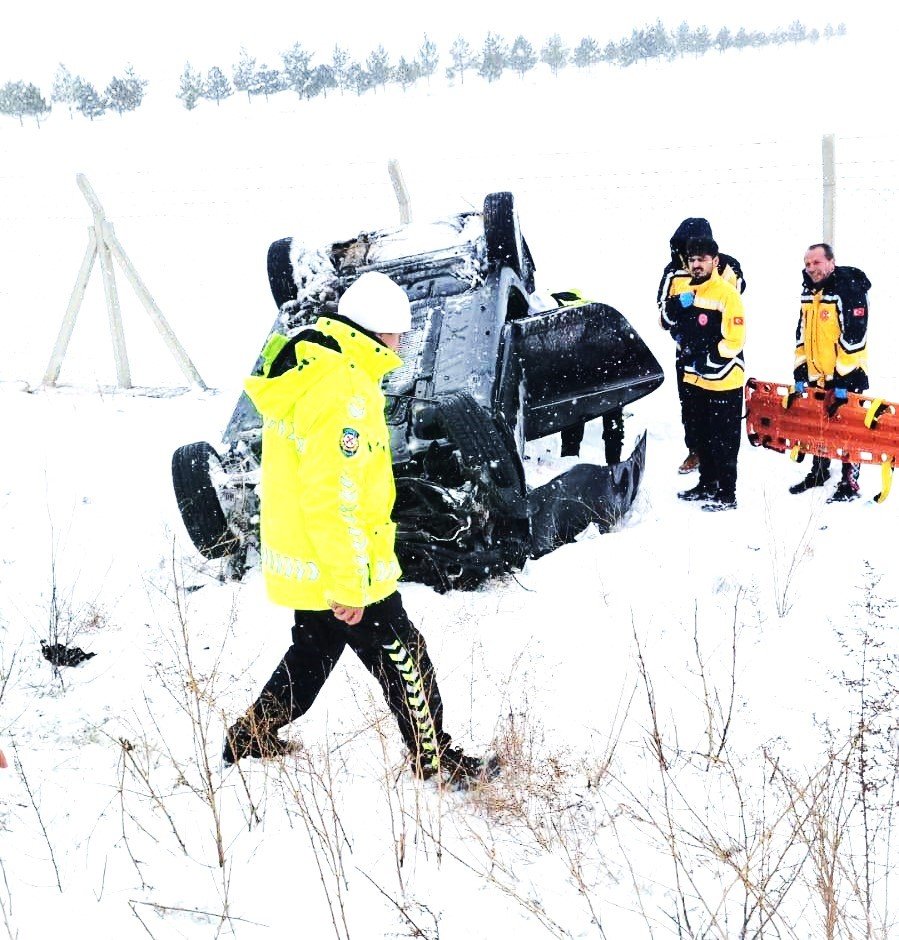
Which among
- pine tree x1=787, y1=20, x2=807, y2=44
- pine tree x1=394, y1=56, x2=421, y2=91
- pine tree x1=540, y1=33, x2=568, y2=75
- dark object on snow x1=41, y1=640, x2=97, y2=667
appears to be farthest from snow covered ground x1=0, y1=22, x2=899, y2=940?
pine tree x1=787, y1=20, x2=807, y2=44

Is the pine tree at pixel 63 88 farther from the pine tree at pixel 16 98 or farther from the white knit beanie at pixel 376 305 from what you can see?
the white knit beanie at pixel 376 305

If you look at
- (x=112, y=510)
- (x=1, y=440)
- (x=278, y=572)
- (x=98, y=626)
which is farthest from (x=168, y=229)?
(x=278, y=572)

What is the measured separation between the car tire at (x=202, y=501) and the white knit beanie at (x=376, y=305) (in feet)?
7.25

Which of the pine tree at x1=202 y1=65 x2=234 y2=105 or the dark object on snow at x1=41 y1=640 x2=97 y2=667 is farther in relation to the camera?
the pine tree at x1=202 y1=65 x2=234 y2=105

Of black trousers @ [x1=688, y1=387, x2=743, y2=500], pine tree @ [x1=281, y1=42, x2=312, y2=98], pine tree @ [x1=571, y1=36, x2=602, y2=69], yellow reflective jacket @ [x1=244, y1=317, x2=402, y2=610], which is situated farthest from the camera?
pine tree @ [x1=571, y1=36, x2=602, y2=69]

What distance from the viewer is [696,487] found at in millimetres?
5375

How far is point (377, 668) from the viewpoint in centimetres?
283

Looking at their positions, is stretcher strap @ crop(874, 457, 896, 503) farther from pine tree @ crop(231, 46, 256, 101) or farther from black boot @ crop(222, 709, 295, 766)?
pine tree @ crop(231, 46, 256, 101)

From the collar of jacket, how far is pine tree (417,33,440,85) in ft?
194

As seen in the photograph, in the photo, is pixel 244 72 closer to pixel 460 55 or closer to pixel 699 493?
pixel 460 55

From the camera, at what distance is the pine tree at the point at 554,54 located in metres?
57.4

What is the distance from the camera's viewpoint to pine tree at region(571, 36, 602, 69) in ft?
194

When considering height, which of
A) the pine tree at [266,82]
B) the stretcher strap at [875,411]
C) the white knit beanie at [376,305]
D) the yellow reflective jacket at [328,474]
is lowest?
the stretcher strap at [875,411]

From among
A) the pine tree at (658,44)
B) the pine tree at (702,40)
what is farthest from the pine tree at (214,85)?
the pine tree at (702,40)
